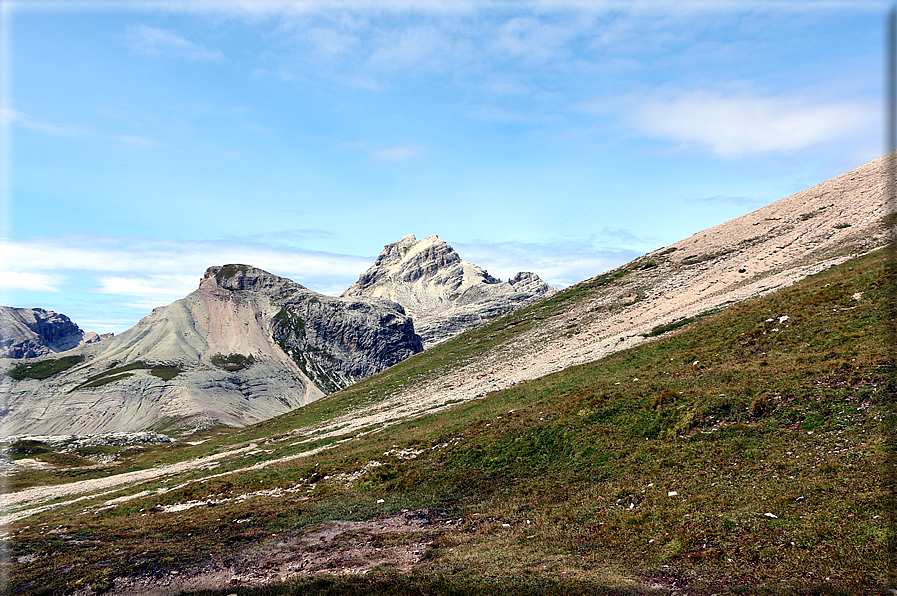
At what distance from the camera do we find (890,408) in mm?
18344

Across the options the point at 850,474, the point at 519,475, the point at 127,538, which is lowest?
the point at 127,538

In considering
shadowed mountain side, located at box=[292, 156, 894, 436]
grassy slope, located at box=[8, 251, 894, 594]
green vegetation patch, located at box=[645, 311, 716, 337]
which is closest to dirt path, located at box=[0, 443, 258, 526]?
shadowed mountain side, located at box=[292, 156, 894, 436]

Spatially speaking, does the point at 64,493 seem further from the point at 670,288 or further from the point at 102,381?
the point at 102,381

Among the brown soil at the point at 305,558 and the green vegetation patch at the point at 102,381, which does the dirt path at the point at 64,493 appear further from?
the green vegetation patch at the point at 102,381

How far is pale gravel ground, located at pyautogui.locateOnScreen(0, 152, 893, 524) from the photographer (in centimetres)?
4866

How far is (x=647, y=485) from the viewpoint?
67.0 feet

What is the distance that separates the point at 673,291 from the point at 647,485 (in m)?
50.0

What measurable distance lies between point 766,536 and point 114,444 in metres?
158

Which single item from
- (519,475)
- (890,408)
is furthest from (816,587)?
(519,475)

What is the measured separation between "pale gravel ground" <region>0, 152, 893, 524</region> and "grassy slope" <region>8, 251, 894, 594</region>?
1111cm

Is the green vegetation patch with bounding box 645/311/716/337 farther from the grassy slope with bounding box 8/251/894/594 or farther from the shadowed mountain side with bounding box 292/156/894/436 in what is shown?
the grassy slope with bounding box 8/251/894/594

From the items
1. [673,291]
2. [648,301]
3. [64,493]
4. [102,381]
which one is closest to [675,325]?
[648,301]

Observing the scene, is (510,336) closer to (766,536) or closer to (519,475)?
(519,475)

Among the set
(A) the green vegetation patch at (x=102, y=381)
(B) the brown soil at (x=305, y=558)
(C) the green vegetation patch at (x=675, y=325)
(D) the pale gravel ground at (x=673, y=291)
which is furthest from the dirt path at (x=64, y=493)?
(A) the green vegetation patch at (x=102, y=381)
